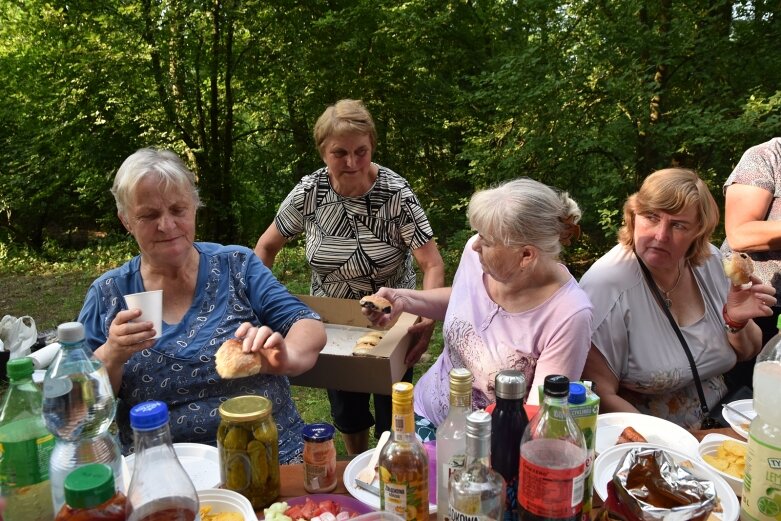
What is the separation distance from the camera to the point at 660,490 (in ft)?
4.05

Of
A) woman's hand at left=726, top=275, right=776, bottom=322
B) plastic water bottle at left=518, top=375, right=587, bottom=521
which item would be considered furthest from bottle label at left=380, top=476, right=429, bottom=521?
woman's hand at left=726, top=275, right=776, bottom=322

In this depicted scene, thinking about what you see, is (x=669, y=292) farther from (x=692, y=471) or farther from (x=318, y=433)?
(x=318, y=433)

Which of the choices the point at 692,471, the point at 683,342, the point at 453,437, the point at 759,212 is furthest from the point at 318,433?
the point at 759,212

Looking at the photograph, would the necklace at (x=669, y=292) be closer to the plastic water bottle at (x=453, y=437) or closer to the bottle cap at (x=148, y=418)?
the plastic water bottle at (x=453, y=437)

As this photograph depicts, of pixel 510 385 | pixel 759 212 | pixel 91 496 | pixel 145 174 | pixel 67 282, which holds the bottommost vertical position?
pixel 67 282

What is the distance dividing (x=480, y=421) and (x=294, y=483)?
0.76 m

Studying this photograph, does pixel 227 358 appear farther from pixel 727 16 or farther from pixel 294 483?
pixel 727 16

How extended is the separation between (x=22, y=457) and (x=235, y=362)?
53cm

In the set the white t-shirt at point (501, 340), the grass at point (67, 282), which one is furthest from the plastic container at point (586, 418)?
the grass at point (67, 282)

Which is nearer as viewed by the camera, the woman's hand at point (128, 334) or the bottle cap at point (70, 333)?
the bottle cap at point (70, 333)

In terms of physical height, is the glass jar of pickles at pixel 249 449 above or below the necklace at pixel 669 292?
below

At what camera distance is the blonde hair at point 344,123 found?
2.84 meters

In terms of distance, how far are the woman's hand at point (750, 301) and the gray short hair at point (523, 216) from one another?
A: 725mm

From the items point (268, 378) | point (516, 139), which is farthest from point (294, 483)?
point (516, 139)
